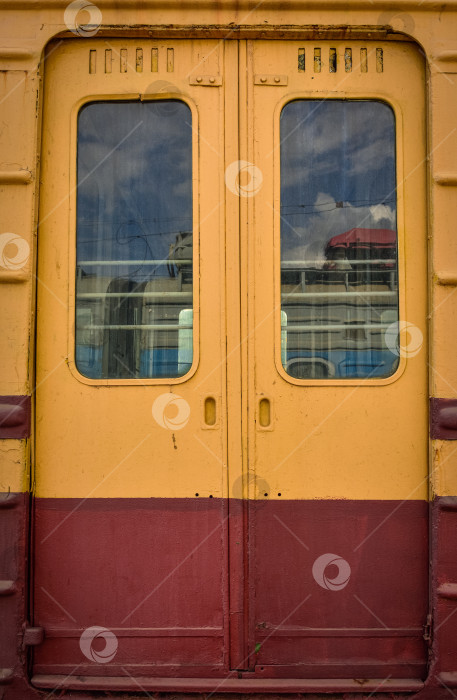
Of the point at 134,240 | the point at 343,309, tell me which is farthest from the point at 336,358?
the point at 134,240

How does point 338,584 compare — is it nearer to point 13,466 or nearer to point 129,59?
point 13,466

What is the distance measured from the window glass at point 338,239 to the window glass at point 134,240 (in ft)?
1.36

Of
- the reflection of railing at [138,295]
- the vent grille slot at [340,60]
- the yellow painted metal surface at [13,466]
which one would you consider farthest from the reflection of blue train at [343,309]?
the yellow painted metal surface at [13,466]

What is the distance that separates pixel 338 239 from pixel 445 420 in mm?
818

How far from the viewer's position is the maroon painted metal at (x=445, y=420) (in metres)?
2.00

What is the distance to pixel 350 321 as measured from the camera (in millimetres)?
2105

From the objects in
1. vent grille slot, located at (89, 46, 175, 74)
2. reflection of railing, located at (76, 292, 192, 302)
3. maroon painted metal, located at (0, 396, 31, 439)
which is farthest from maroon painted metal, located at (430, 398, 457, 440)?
vent grille slot, located at (89, 46, 175, 74)

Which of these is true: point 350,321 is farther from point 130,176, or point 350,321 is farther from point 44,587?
point 44,587

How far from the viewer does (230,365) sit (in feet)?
6.84

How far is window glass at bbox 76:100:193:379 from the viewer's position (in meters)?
2.11

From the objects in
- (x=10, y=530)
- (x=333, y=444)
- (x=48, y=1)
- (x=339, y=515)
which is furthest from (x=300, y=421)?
(x=48, y=1)

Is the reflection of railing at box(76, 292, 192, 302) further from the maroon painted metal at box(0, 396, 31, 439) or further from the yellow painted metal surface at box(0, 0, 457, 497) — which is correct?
the maroon painted metal at box(0, 396, 31, 439)

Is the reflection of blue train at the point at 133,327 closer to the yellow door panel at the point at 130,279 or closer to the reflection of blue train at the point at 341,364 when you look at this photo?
the yellow door panel at the point at 130,279

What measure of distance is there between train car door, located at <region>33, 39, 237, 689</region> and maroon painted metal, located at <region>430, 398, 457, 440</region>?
2.67 feet
